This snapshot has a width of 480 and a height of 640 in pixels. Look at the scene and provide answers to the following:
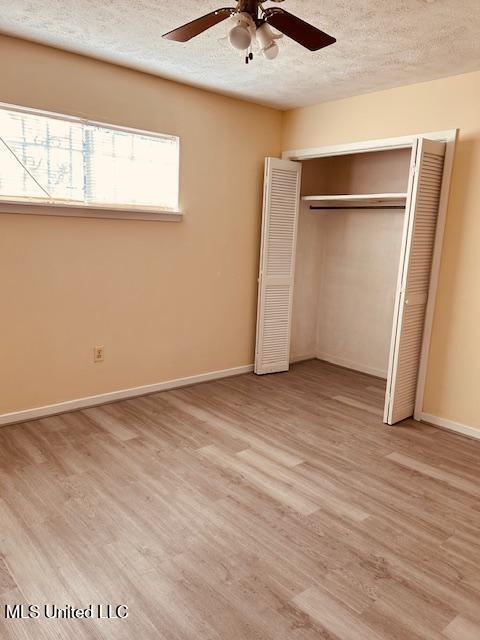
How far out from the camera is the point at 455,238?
3.46 meters

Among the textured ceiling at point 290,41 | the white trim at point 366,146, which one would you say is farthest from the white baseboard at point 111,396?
the textured ceiling at point 290,41

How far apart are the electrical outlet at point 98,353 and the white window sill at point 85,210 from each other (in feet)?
3.24

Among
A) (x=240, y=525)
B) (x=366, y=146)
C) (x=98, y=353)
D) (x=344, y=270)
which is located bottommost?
(x=240, y=525)

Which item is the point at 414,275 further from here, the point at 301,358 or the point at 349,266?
the point at 301,358

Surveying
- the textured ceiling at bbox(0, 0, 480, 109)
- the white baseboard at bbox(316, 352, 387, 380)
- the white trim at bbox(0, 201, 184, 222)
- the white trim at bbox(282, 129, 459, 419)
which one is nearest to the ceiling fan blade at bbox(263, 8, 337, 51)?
the textured ceiling at bbox(0, 0, 480, 109)

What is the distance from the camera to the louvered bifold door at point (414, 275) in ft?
10.9

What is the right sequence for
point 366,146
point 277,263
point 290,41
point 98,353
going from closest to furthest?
point 290,41 < point 98,353 < point 366,146 < point 277,263

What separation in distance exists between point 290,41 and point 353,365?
3.24 metres

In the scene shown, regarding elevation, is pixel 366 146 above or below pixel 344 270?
above

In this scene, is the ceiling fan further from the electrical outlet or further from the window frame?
the electrical outlet

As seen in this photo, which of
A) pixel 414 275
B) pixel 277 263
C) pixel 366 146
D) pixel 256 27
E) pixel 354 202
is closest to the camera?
pixel 256 27

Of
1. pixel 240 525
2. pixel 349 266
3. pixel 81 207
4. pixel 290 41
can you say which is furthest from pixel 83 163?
pixel 349 266

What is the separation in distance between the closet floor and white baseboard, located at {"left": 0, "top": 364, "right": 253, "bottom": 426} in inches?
3.0

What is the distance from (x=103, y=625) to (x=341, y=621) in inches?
34.4
